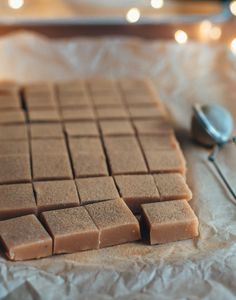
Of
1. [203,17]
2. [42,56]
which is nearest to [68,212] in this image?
[42,56]

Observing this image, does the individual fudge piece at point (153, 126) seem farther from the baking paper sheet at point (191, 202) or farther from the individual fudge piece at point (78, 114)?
the individual fudge piece at point (78, 114)

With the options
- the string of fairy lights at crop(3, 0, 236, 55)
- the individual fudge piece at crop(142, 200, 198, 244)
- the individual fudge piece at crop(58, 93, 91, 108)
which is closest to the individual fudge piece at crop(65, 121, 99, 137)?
the individual fudge piece at crop(58, 93, 91, 108)

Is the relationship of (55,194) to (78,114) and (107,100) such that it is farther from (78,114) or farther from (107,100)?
(107,100)

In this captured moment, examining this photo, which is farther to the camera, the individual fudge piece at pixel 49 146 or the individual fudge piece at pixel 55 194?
the individual fudge piece at pixel 49 146

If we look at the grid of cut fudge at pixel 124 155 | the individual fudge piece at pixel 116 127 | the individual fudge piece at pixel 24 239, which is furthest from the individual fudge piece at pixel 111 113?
the individual fudge piece at pixel 24 239

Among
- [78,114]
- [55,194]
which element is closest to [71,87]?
[78,114]
